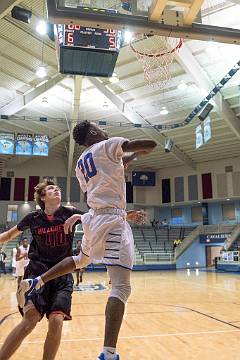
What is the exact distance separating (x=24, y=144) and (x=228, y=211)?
61.8 ft

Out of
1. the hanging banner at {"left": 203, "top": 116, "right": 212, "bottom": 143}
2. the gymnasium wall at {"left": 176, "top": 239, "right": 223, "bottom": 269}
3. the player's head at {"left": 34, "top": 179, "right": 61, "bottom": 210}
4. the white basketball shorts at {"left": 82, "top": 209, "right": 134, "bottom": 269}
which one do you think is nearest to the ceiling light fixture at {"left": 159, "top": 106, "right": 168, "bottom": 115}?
the hanging banner at {"left": 203, "top": 116, "right": 212, "bottom": 143}

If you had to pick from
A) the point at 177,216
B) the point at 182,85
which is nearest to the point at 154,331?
the point at 182,85

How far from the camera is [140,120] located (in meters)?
21.1

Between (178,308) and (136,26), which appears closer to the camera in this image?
(136,26)

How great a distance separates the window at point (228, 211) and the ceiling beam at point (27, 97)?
18921 mm

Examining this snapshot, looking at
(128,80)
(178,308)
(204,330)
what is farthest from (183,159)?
(204,330)

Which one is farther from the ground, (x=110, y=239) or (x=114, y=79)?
(x=114, y=79)

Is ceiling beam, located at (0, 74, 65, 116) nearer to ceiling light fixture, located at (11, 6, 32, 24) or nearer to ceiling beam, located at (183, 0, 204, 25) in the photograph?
ceiling light fixture, located at (11, 6, 32, 24)

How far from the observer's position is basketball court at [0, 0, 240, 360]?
3770mm

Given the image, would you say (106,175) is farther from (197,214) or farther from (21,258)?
(197,214)

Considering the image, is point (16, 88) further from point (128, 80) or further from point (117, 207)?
point (117, 207)

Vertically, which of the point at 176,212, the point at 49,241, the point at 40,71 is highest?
the point at 40,71

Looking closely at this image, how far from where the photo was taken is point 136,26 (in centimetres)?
350

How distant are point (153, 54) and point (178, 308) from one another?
5856mm
